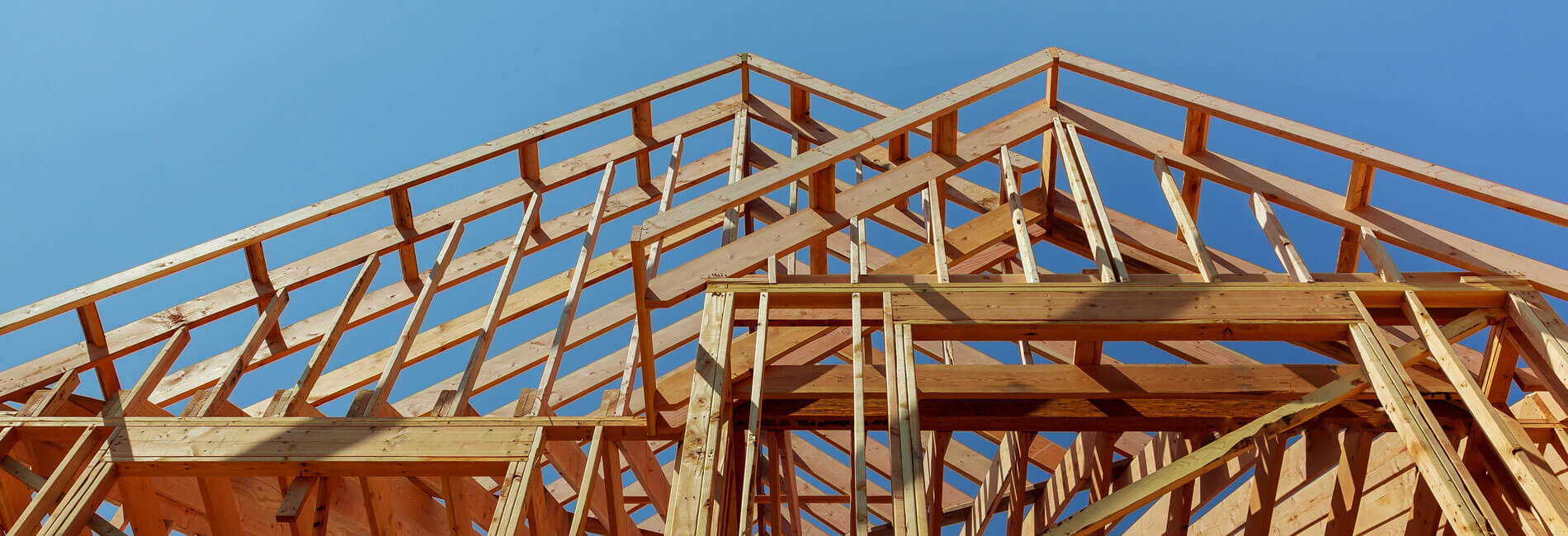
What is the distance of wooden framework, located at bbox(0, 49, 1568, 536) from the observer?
4.96 meters

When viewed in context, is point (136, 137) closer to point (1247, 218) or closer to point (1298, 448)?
point (1247, 218)

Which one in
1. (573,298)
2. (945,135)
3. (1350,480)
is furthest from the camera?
(945,135)

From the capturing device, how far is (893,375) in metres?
4.86

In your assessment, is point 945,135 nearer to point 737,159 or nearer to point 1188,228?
point 1188,228

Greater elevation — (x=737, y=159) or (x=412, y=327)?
(x=737, y=159)

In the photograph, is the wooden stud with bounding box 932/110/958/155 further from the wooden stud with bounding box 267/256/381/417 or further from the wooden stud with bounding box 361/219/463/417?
the wooden stud with bounding box 267/256/381/417

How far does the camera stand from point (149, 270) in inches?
237

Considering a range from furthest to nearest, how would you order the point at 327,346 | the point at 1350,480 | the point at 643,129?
1. the point at 643,129
2. the point at 327,346
3. the point at 1350,480

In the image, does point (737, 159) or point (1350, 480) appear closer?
point (1350, 480)

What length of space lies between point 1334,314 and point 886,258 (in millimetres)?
3938

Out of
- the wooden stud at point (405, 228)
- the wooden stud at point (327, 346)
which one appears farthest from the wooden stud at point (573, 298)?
the wooden stud at point (327, 346)

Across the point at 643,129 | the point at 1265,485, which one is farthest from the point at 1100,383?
the point at 643,129

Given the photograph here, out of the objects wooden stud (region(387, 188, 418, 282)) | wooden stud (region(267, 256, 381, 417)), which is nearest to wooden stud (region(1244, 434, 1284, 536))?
wooden stud (region(267, 256, 381, 417))

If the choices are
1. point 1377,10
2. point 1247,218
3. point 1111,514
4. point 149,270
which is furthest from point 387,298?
point 1377,10
